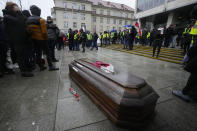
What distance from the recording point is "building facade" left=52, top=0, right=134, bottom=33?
30.4 m

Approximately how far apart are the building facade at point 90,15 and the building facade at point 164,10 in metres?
18.5

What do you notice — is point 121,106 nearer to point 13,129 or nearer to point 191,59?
point 13,129

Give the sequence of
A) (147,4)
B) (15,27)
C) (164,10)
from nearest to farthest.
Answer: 1. (15,27)
2. (164,10)
3. (147,4)

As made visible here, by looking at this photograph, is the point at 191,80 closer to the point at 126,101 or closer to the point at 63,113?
the point at 126,101

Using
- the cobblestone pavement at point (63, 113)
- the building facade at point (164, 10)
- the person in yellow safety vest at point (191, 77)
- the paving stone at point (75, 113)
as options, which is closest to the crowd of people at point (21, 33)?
the cobblestone pavement at point (63, 113)

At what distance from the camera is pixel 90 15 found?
112 ft

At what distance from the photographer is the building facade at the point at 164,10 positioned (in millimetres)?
12867

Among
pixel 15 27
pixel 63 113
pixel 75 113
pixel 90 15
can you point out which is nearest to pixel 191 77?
pixel 75 113

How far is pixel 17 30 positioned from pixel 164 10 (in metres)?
19.1

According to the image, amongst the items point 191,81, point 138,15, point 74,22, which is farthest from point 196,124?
point 74,22

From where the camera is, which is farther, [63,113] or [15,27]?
[15,27]

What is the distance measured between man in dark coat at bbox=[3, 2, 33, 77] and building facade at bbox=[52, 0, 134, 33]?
1104 inches

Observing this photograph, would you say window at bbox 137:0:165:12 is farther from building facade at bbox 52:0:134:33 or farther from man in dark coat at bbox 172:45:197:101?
man in dark coat at bbox 172:45:197:101

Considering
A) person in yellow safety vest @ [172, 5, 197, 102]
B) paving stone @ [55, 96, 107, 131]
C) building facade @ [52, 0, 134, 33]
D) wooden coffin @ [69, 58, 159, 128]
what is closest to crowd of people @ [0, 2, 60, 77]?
paving stone @ [55, 96, 107, 131]
